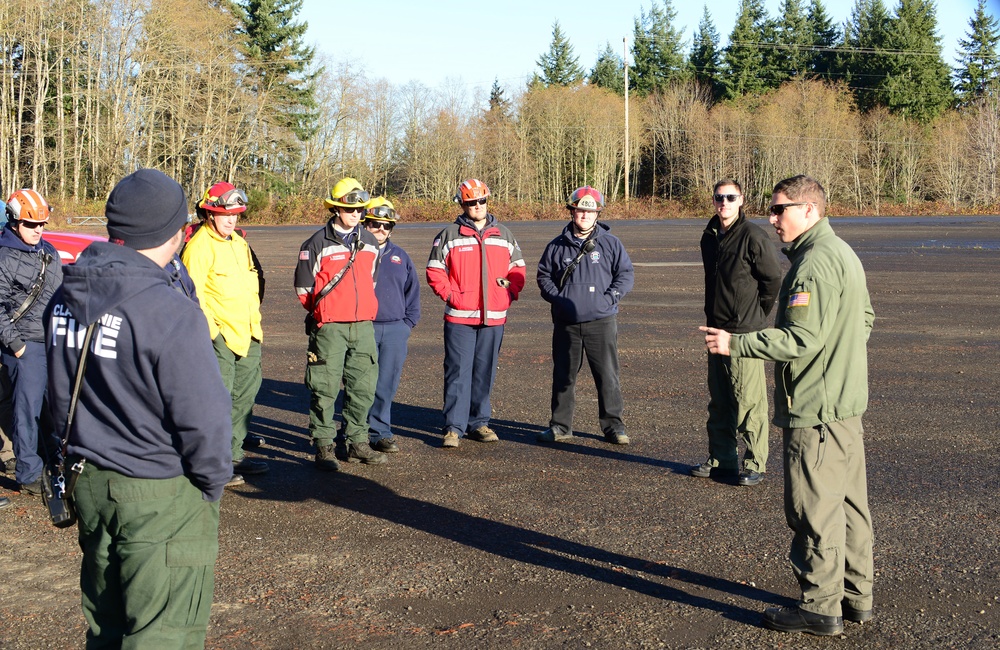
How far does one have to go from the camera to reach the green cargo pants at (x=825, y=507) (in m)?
4.33

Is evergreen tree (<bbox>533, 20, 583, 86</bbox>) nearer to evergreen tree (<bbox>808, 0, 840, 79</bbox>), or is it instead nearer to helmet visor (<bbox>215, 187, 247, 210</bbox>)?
evergreen tree (<bbox>808, 0, 840, 79</bbox>)

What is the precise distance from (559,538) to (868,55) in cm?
7666

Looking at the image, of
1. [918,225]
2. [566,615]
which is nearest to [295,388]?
[566,615]

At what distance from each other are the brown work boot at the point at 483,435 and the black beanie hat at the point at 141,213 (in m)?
5.05

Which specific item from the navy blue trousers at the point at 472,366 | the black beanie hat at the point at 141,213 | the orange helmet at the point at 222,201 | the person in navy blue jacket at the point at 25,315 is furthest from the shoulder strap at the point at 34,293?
the black beanie hat at the point at 141,213

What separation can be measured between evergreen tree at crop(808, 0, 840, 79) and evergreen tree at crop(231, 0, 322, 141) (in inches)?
1660

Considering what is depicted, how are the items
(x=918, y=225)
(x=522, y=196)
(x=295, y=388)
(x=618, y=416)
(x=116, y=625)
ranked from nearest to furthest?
1. (x=116, y=625)
2. (x=618, y=416)
3. (x=295, y=388)
4. (x=918, y=225)
5. (x=522, y=196)

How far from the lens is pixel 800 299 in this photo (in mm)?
4363

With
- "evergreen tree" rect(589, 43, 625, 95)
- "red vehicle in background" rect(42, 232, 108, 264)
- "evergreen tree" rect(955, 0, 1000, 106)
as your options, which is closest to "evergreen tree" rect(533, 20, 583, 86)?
"evergreen tree" rect(589, 43, 625, 95)

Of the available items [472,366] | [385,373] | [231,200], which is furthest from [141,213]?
[472,366]

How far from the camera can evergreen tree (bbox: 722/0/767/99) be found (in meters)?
76.4

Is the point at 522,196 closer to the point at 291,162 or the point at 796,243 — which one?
the point at 291,162

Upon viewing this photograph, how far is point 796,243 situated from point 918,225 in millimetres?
38700

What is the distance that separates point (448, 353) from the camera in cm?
814
